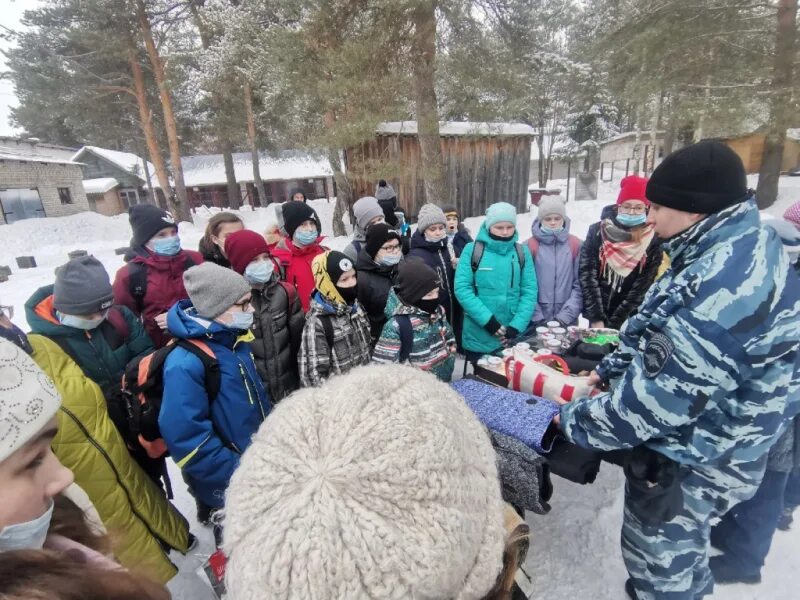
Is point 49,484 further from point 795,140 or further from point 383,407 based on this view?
point 795,140

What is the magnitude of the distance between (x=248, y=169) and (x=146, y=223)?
32.4 meters

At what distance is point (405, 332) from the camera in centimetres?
269

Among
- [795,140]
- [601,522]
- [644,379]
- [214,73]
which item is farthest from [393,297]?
[795,140]

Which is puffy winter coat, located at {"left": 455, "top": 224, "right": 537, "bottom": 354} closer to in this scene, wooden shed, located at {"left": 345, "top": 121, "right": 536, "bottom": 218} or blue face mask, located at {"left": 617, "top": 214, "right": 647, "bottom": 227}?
blue face mask, located at {"left": 617, "top": 214, "right": 647, "bottom": 227}

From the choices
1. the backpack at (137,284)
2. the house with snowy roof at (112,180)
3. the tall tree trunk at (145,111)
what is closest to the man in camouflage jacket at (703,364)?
the backpack at (137,284)

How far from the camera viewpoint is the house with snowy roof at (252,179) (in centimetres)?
3153

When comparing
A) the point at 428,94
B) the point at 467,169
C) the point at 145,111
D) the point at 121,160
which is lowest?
the point at 467,169

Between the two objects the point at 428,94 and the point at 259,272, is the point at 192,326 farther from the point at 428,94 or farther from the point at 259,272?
the point at 428,94

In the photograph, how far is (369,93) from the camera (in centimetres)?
785

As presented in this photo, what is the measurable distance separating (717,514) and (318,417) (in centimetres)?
210

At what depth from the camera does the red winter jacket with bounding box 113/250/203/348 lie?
3.18m

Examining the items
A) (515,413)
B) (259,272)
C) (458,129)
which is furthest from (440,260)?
(458,129)

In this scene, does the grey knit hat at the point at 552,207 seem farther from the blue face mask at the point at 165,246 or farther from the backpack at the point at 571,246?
the blue face mask at the point at 165,246

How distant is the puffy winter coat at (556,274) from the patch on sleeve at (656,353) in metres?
2.18
